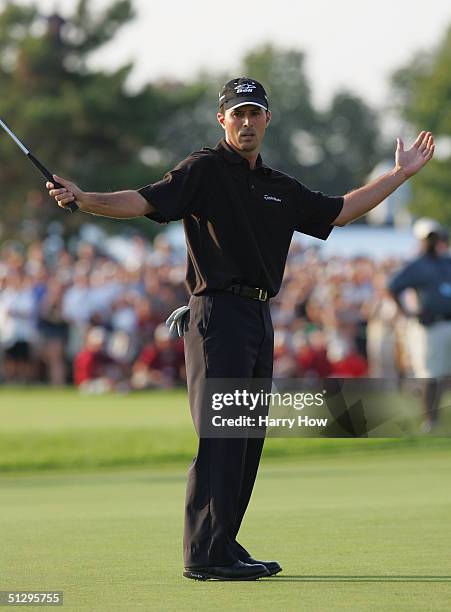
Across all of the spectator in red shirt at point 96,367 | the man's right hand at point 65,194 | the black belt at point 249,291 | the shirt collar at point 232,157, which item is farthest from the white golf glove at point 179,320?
the spectator in red shirt at point 96,367

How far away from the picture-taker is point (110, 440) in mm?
15391

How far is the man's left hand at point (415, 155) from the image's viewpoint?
7.77 meters

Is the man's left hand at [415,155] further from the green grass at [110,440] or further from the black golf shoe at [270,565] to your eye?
the green grass at [110,440]

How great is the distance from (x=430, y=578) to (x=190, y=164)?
7.21 feet

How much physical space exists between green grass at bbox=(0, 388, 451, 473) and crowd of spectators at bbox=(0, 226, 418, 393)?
2.76 metres

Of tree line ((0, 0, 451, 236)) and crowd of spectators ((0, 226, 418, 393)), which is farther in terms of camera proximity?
tree line ((0, 0, 451, 236))

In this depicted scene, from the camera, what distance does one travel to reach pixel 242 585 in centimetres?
685

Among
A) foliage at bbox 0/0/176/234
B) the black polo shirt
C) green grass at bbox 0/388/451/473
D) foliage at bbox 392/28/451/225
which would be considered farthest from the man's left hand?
foliage at bbox 392/28/451/225

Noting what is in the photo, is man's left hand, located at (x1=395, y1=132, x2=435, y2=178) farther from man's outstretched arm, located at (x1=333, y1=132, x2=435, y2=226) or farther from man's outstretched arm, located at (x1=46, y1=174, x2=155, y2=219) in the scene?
man's outstretched arm, located at (x1=46, y1=174, x2=155, y2=219)

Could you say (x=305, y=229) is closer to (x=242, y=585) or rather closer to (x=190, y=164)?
(x=190, y=164)

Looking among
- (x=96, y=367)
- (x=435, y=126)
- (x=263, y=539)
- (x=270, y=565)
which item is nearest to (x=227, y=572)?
(x=270, y=565)

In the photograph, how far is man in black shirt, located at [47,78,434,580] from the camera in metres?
7.04

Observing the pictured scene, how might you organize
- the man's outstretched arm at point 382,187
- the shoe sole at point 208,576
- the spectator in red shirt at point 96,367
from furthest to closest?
the spectator in red shirt at point 96,367 → the man's outstretched arm at point 382,187 → the shoe sole at point 208,576

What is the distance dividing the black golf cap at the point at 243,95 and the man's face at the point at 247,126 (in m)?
0.03
